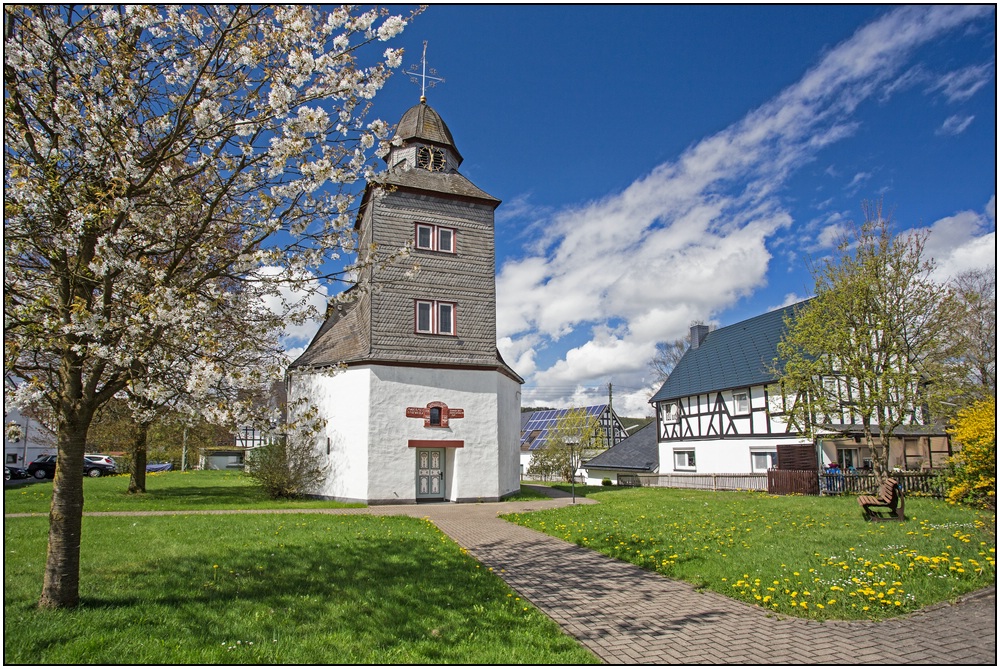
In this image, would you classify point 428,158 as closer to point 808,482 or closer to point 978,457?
point 808,482

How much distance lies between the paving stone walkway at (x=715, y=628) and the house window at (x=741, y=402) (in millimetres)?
26364

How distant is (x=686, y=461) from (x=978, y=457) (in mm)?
24990

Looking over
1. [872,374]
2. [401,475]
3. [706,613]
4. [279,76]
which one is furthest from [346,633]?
[872,374]

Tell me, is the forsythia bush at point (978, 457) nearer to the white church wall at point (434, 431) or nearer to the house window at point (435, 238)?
the white church wall at point (434, 431)

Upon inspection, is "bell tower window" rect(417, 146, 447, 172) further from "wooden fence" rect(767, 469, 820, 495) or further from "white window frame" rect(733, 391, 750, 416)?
"white window frame" rect(733, 391, 750, 416)

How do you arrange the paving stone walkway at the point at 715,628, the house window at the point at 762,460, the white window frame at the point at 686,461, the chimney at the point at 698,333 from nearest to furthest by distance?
the paving stone walkway at the point at 715,628 < the house window at the point at 762,460 < the white window frame at the point at 686,461 < the chimney at the point at 698,333

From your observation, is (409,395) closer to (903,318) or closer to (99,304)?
(99,304)

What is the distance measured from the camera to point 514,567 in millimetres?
9523

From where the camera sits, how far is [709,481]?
104ft

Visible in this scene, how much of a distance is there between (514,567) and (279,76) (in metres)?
7.76

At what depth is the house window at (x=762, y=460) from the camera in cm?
3056

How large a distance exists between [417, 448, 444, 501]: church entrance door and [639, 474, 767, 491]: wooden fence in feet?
51.1

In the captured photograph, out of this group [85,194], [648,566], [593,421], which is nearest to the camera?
[85,194]

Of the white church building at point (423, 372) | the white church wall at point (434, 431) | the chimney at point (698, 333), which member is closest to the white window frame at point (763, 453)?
the chimney at point (698, 333)
